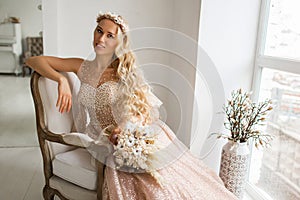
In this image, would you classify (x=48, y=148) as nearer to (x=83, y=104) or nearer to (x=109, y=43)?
(x=83, y=104)

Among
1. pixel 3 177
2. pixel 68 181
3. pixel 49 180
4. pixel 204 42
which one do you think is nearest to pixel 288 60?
pixel 204 42

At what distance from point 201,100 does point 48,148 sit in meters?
1.20

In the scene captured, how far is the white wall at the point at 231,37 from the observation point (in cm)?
219

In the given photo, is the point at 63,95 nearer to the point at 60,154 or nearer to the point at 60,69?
the point at 60,69

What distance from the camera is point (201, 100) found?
233 cm

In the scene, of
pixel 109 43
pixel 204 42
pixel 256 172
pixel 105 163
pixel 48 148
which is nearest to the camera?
pixel 105 163

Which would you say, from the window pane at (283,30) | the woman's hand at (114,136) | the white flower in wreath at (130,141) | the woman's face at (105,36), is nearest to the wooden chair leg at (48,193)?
the woman's hand at (114,136)

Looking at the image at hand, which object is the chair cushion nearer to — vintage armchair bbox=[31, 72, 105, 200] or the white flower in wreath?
vintage armchair bbox=[31, 72, 105, 200]

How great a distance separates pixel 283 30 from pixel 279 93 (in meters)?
0.45

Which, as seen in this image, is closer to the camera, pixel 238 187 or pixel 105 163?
pixel 105 163

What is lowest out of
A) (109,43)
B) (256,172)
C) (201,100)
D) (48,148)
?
(256,172)

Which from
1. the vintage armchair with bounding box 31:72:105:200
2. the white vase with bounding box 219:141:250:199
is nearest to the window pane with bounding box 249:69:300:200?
the white vase with bounding box 219:141:250:199

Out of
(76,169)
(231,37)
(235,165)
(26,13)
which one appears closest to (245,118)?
(235,165)

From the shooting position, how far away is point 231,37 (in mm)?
2246
